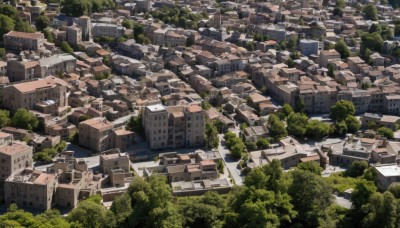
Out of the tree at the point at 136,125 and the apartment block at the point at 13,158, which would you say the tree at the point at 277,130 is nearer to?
the tree at the point at 136,125

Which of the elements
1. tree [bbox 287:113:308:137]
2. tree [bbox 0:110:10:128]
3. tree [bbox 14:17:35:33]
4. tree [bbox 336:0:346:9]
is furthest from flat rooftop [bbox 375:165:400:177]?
tree [bbox 336:0:346:9]

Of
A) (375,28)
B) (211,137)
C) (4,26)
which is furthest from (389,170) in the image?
(4,26)

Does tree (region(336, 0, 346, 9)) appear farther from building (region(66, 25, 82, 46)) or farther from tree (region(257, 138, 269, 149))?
tree (region(257, 138, 269, 149))

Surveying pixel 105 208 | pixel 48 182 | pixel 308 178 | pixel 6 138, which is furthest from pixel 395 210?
pixel 6 138

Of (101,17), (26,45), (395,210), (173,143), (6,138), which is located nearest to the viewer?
(395,210)

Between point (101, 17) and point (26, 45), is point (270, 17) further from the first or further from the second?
point (26, 45)
